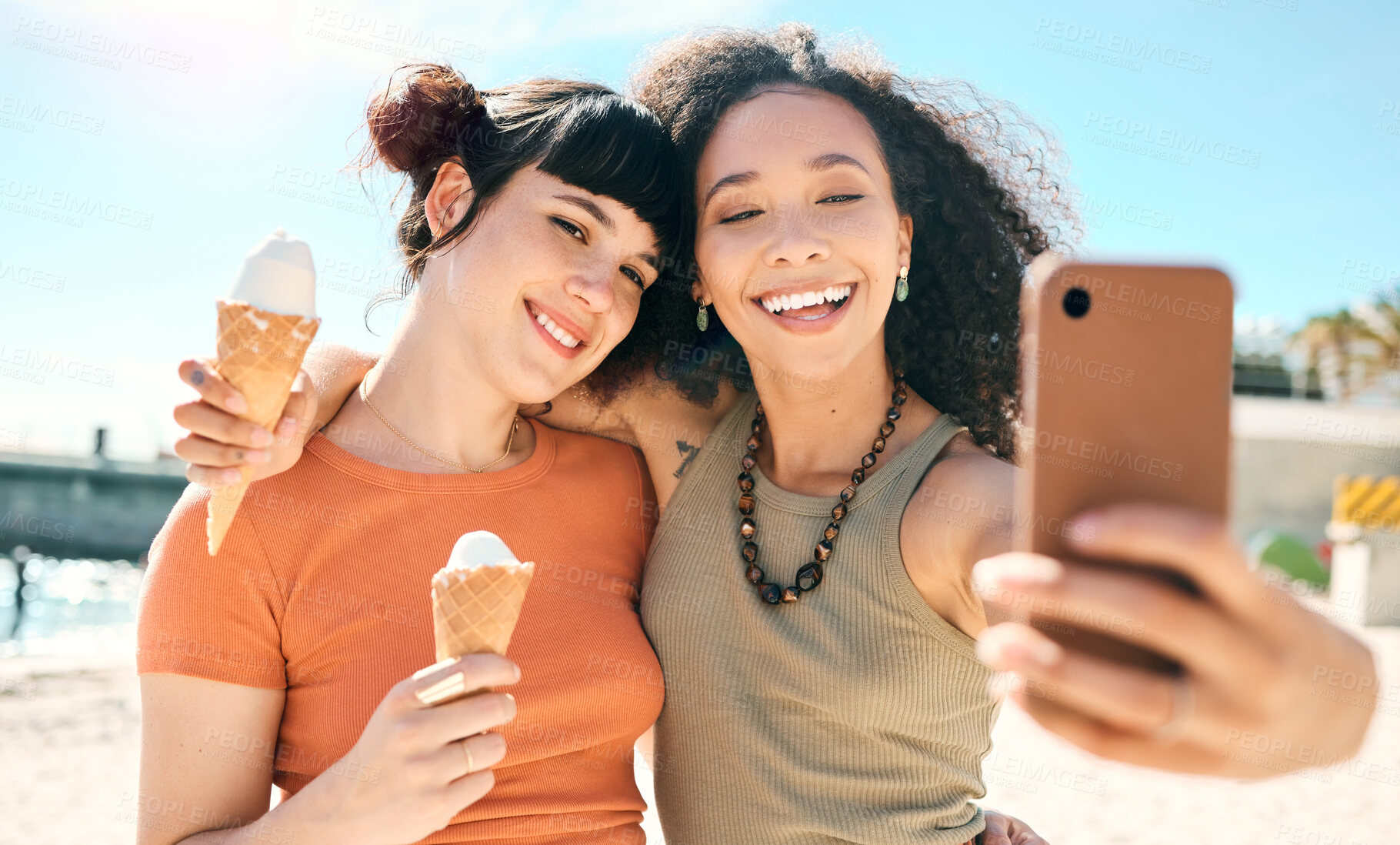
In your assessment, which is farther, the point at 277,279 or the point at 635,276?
the point at 635,276

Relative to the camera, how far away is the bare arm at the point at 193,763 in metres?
2.25

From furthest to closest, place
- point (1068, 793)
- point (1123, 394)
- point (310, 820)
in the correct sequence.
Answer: point (1068, 793) → point (310, 820) → point (1123, 394)

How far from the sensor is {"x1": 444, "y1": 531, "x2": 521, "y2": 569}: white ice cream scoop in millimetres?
1989

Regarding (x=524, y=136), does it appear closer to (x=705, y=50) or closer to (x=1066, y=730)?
(x=705, y=50)

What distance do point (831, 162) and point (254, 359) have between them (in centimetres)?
187

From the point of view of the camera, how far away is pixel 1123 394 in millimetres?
1335

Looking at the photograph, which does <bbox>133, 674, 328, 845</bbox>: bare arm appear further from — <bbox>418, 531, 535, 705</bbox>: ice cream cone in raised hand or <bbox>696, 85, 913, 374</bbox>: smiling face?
A: <bbox>696, 85, 913, 374</bbox>: smiling face

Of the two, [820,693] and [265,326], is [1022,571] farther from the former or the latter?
[265,326]

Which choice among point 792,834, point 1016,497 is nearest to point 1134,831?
point 792,834

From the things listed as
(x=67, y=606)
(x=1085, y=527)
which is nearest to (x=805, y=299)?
(x=1085, y=527)

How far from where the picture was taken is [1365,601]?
14.1 meters

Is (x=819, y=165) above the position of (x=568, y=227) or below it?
above

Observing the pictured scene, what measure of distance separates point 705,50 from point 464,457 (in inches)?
72.5

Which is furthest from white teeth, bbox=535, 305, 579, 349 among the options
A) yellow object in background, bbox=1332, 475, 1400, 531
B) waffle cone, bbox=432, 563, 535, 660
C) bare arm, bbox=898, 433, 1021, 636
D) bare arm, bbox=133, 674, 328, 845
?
yellow object in background, bbox=1332, 475, 1400, 531
